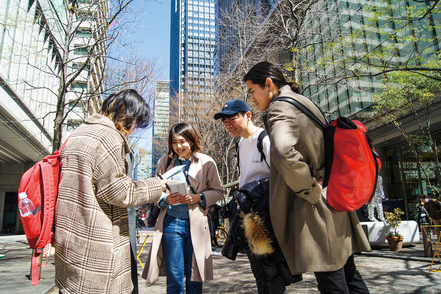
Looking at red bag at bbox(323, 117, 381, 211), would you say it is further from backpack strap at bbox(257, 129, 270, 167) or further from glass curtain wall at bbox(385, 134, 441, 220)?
glass curtain wall at bbox(385, 134, 441, 220)

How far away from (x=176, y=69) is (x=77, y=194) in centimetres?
12146

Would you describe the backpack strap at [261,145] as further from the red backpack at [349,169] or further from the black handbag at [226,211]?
the red backpack at [349,169]

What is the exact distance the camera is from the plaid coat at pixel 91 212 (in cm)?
164

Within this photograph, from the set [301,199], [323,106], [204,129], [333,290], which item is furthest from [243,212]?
[323,106]

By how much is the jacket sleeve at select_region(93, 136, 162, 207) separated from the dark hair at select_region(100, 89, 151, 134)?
0.64ft

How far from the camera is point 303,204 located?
171cm

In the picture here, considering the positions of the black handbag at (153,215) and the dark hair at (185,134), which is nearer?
the black handbag at (153,215)

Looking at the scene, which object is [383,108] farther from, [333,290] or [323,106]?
[333,290]

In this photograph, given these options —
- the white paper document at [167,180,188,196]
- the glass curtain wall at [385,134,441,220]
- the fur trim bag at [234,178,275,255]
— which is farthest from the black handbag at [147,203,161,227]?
the glass curtain wall at [385,134,441,220]

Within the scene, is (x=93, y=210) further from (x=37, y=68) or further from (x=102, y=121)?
(x=37, y=68)

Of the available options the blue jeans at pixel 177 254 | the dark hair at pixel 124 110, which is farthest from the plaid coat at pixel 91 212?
the blue jeans at pixel 177 254

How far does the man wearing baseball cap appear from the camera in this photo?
6.39 feet

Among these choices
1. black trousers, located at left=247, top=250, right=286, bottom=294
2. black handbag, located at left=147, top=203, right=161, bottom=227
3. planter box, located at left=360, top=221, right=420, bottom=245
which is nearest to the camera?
black trousers, located at left=247, top=250, right=286, bottom=294

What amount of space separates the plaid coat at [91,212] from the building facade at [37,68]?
7136 millimetres
